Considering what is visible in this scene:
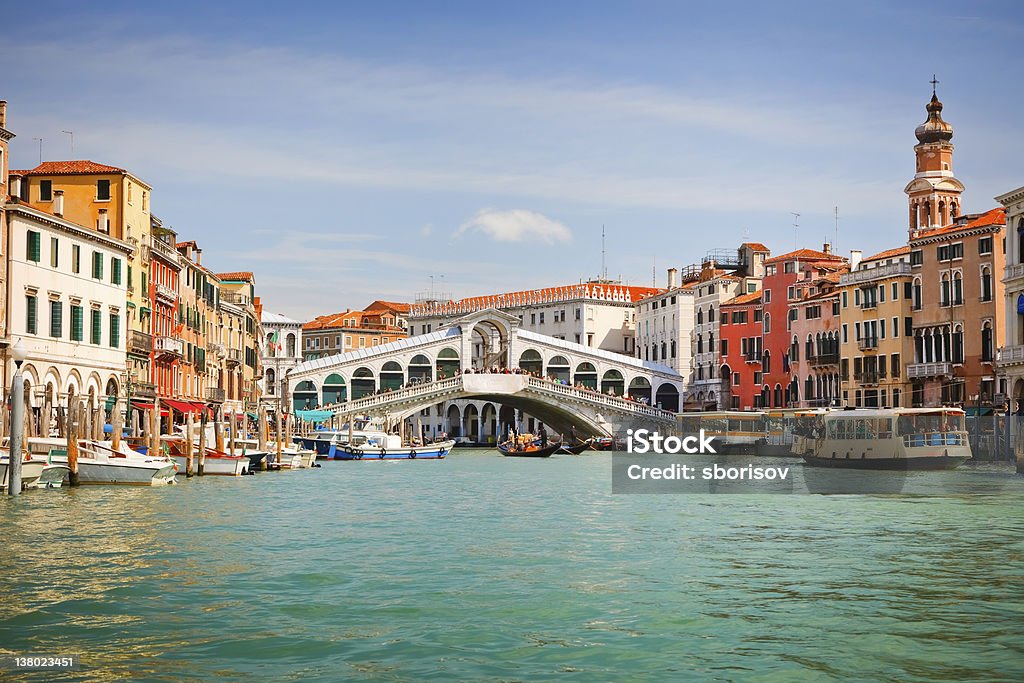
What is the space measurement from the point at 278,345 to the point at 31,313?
5646 centimetres

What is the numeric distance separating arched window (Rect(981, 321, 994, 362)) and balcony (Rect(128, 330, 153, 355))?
A: 23.4 metres

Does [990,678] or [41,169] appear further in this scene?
[41,169]

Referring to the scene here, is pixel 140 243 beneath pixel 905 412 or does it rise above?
above

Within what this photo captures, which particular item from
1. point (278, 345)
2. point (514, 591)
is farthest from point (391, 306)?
point (514, 591)

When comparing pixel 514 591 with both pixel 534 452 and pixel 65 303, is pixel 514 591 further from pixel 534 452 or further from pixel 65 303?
pixel 534 452

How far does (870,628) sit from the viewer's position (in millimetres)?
10266

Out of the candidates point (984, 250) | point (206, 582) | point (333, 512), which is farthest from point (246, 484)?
point (984, 250)

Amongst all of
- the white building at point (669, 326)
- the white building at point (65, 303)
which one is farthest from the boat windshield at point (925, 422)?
A: the white building at point (669, 326)

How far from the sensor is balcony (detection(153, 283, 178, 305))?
129ft

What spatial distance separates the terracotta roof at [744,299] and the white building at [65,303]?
3151 centimetres

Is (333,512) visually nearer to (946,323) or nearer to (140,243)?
(140,243)

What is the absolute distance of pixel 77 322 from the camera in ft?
109

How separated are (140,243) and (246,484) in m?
12.5

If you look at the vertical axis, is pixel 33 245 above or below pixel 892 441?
above
